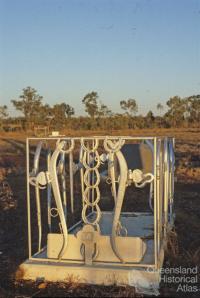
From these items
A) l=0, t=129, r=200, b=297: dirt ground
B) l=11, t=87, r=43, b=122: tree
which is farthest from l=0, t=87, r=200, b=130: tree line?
l=0, t=129, r=200, b=297: dirt ground

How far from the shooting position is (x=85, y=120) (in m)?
55.0

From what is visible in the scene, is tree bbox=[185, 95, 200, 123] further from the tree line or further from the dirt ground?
the dirt ground

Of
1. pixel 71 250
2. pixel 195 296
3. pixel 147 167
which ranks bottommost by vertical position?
pixel 195 296

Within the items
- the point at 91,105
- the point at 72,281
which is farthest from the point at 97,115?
the point at 72,281

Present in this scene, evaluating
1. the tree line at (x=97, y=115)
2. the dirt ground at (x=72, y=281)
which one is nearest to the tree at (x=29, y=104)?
the tree line at (x=97, y=115)

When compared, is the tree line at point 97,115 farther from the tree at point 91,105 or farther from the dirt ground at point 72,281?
the dirt ground at point 72,281

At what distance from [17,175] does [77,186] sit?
3328 millimetres

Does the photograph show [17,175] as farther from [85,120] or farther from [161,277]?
[85,120]

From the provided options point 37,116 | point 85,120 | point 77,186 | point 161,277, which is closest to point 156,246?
point 161,277

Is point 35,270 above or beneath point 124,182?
beneath

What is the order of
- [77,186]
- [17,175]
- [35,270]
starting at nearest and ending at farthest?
1. [35,270]
2. [77,186]
3. [17,175]

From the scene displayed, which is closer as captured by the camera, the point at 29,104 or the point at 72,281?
the point at 72,281

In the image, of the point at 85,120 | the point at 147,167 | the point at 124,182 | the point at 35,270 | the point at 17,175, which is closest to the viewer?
the point at 124,182

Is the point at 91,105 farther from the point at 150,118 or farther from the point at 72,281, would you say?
the point at 72,281
